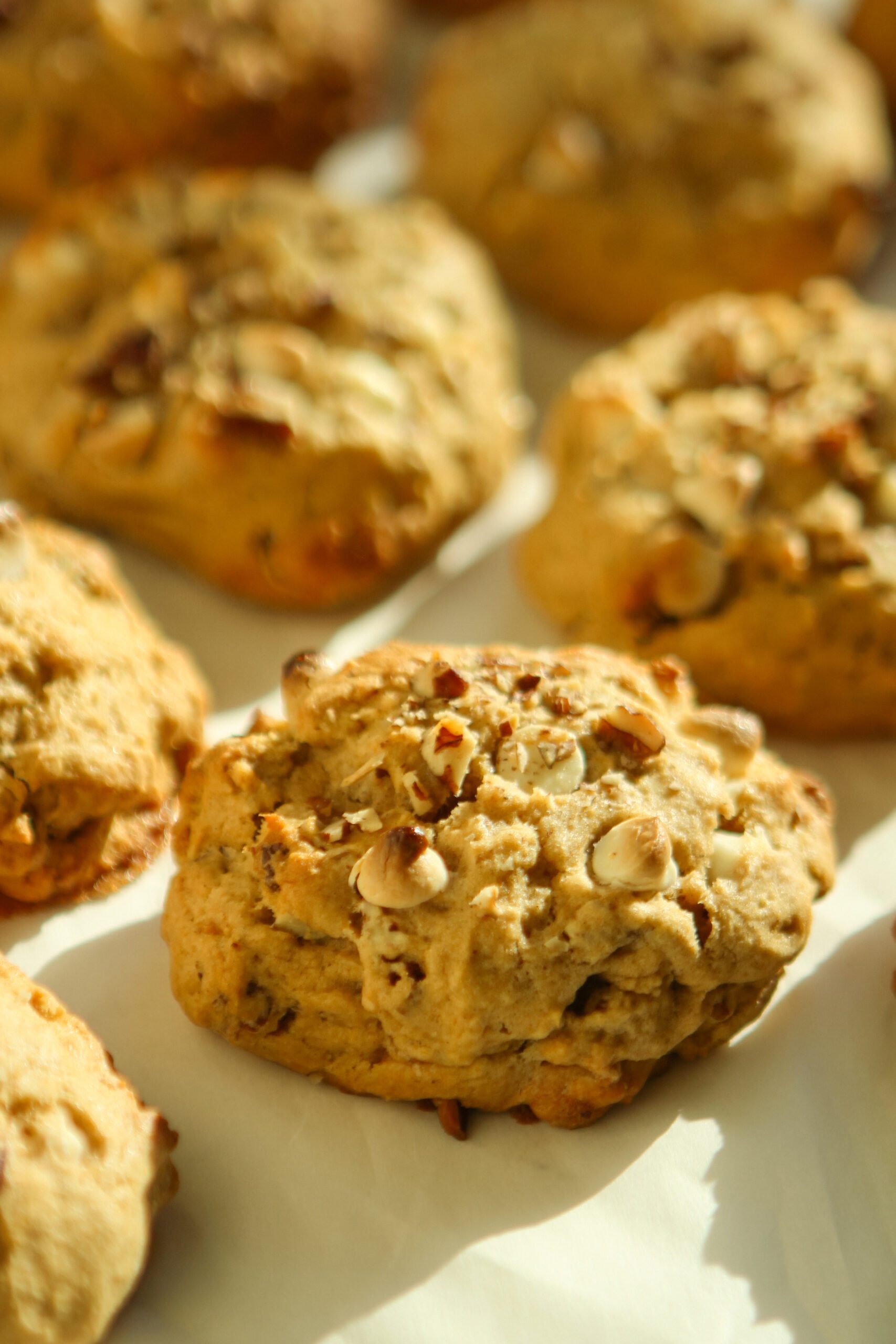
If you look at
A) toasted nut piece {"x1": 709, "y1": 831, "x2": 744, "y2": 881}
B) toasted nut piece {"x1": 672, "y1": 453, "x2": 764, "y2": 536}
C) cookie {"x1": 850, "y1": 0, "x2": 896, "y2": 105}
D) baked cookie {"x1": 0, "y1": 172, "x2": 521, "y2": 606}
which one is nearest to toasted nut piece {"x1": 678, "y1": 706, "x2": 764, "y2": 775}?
toasted nut piece {"x1": 709, "y1": 831, "x2": 744, "y2": 881}

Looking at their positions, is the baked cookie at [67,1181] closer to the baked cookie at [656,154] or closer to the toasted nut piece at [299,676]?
the toasted nut piece at [299,676]

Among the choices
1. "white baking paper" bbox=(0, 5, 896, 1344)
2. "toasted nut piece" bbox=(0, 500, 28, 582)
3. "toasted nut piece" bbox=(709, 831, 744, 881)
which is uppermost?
"toasted nut piece" bbox=(0, 500, 28, 582)

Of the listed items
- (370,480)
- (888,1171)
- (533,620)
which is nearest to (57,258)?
(370,480)

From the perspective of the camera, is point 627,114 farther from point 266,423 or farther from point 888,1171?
point 888,1171

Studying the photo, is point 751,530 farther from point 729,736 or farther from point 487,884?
point 487,884

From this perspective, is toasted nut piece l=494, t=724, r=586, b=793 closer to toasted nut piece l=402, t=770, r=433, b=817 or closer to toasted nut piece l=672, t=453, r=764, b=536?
toasted nut piece l=402, t=770, r=433, b=817

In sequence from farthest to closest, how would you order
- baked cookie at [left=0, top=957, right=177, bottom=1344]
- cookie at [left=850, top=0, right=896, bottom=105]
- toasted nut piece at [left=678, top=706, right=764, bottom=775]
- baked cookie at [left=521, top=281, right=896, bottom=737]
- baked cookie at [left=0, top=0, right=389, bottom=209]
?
cookie at [left=850, top=0, right=896, bottom=105]
baked cookie at [left=0, top=0, right=389, bottom=209]
baked cookie at [left=521, top=281, right=896, bottom=737]
toasted nut piece at [left=678, top=706, right=764, bottom=775]
baked cookie at [left=0, top=957, right=177, bottom=1344]
